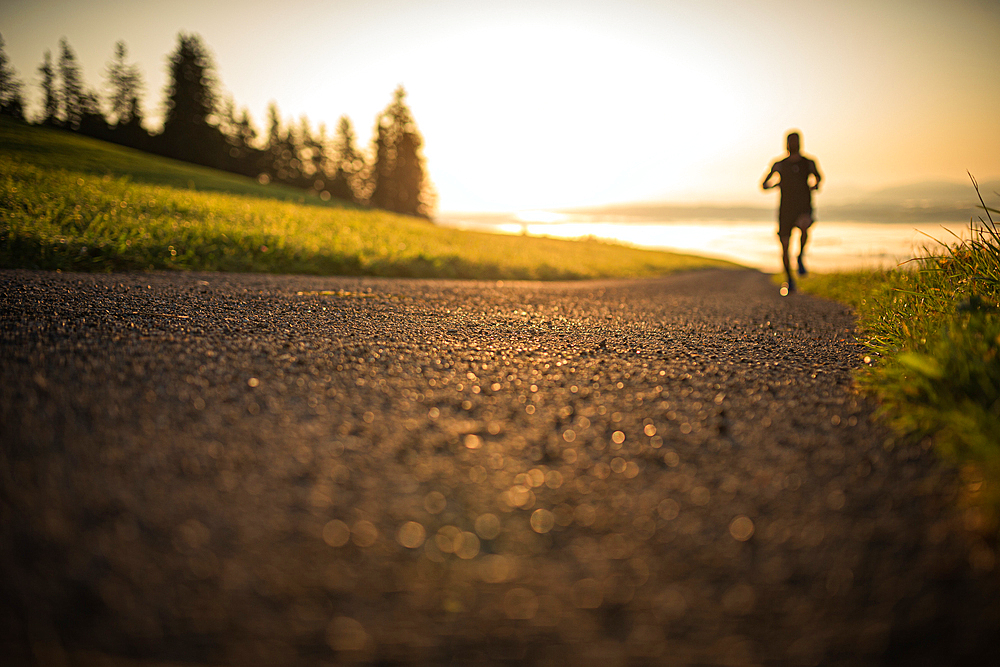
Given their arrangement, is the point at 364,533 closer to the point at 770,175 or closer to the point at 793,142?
the point at 770,175

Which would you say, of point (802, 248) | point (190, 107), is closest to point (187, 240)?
point (802, 248)

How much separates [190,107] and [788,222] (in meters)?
55.4

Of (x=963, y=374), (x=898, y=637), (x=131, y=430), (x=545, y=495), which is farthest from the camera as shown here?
(x=963, y=374)

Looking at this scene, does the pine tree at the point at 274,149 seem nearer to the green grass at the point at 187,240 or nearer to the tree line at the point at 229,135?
the tree line at the point at 229,135

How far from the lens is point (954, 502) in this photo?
5.28ft

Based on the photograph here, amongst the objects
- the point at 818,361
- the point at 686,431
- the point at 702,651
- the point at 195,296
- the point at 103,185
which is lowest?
the point at 702,651

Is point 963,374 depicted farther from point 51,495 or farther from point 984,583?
point 51,495

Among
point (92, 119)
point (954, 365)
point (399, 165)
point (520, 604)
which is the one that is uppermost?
point (92, 119)

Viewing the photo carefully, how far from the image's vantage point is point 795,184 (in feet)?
29.1

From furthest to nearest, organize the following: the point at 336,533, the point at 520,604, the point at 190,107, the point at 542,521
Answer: the point at 190,107, the point at 542,521, the point at 336,533, the point at 520,604

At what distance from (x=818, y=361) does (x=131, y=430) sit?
4.10 metres

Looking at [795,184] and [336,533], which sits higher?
[795,184]

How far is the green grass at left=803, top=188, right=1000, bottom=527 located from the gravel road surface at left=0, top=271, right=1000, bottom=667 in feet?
0.38

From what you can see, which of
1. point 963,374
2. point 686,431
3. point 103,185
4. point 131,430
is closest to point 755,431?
point 686,431
